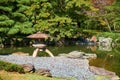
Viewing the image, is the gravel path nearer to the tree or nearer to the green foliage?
the green foliage

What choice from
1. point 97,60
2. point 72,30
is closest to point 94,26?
point 72,30

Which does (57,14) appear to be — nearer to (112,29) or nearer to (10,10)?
(10,10)

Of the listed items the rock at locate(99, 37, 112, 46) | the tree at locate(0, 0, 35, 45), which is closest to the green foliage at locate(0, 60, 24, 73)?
the tree at locate(0, 0, 35, 45)

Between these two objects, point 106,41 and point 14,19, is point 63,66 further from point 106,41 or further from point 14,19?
point 106,41

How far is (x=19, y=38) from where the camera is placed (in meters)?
36.5

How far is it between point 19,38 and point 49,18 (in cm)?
370

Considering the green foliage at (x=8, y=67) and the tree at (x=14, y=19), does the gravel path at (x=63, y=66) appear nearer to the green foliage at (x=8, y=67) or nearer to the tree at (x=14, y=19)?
the green foliage at (x=8, y=67)

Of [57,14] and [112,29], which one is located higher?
[57,14]

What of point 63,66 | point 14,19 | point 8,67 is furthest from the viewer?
point 14,19

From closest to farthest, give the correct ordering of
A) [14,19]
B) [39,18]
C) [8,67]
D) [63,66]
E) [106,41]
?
[8,67]
[63,66]
[14,19]
[39,18]
[106,41]

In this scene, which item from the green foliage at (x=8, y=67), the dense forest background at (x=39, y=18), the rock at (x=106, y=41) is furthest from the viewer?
the rock at (x=106, y=41)

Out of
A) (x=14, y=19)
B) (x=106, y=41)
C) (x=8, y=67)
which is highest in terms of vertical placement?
(x=8, y=67)

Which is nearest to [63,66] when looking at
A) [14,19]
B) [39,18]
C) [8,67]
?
[8,67]

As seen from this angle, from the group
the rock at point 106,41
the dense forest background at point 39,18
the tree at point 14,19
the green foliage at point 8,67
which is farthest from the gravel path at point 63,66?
the rock at point 106,41
